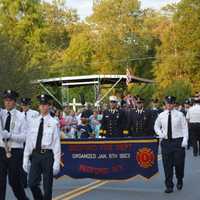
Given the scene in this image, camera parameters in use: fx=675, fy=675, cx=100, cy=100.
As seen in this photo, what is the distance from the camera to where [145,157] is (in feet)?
44.3

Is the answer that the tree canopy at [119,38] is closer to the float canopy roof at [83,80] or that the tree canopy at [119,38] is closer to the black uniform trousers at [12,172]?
the float canopy roof at [83,80]

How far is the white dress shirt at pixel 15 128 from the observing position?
33.2 ft

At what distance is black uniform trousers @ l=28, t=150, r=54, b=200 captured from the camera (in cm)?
948

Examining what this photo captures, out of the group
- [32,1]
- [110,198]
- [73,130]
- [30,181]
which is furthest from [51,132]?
[32,1]

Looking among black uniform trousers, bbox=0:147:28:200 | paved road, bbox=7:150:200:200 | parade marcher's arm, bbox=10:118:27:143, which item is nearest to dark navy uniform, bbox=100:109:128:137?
paved road, bbox=7:150:200:200

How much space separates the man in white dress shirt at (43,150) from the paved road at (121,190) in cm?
247

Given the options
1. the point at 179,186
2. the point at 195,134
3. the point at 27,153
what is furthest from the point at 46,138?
the point at 195,134

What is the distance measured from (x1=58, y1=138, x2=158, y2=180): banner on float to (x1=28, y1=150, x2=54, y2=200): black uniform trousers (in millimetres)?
3925

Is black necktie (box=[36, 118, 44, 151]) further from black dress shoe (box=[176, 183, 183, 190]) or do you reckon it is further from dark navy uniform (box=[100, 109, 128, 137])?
dark navy uniform (box=[100, 109, 128, 137])

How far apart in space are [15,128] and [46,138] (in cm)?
81

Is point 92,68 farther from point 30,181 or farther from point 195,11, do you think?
point 30,181

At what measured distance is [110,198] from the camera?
11992 mm

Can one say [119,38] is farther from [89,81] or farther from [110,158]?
[110,158]

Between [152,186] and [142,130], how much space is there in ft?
21.6
